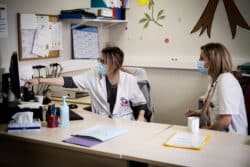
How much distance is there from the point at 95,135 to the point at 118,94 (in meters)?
0.84

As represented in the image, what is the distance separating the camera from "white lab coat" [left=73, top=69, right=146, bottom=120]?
2.92 meters

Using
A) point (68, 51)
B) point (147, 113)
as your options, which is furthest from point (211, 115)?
point (68, 51)

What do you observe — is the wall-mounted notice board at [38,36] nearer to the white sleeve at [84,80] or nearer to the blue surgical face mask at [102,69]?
the white sleeve at [84,80]

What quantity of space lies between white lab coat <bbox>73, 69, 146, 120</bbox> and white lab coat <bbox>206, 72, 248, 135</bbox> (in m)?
0.70

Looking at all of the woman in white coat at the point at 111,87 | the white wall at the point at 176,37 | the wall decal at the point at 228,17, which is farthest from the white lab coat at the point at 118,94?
the wall decal at the point at 228,17

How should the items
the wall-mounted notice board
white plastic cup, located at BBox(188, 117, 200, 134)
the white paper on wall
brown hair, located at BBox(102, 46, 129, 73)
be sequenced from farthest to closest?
1. the white paper on wall
2. the wall-mounted notice board
3. brown hair, located at BBox(102, 46, 129, 73)
4. white plastic cup, located at BBox(188, 117, 200, 134)

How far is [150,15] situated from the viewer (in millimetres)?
4281

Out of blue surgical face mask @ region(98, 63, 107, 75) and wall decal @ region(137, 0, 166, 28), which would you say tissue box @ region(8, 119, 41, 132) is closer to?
blue surgical face mask @ region(98, 63, 107, 75)

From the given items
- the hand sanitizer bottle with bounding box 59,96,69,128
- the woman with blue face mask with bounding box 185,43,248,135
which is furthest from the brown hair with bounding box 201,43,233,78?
the hand sanitizer bottle with bounding box 59,96,69,128

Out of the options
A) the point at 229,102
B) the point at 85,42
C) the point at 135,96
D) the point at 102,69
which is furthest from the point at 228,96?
the point at 85,42

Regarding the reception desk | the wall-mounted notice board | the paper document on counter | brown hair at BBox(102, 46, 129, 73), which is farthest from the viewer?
the wall-mounted notice board

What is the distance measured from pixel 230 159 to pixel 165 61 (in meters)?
2.55

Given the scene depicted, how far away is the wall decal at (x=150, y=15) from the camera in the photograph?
4195 millimetres

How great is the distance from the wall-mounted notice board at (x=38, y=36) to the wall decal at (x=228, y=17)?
1.65 m
